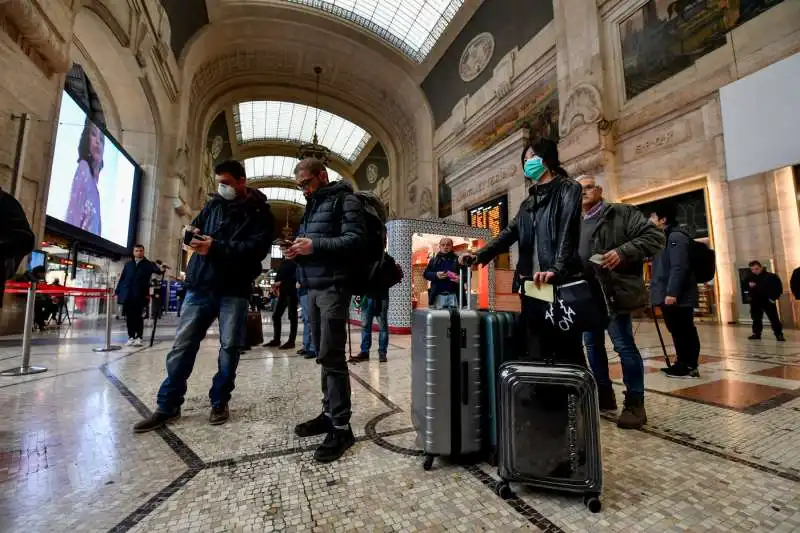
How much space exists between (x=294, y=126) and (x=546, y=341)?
93.9 ft

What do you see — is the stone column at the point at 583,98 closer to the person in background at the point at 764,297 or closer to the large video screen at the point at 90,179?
the person in background at the point at 764,297

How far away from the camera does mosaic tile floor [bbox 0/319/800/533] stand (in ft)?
3.51

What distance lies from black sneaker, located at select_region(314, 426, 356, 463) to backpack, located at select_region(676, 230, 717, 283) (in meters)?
3.48

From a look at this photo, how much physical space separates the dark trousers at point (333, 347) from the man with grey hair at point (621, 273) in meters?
1.27

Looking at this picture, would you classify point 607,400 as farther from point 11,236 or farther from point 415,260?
point 415,260

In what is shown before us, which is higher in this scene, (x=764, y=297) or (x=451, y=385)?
(x=764, y=297)

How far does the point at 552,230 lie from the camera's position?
1.51 metres

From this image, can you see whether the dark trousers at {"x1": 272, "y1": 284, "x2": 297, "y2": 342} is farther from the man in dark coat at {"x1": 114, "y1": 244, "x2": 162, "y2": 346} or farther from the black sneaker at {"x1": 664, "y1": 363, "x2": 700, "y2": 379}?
the black sneaker at {"x1": 664, "y1": 363, "x2": 700, "y2": 379}

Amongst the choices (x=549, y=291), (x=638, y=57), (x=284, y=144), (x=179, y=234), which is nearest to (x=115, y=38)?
(x=179, y=234)

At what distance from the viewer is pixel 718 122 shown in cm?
728

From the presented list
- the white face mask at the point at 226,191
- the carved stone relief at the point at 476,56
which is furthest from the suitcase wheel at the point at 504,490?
the carved stone relief at the point at 476,56

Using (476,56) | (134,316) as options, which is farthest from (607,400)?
(476,56)

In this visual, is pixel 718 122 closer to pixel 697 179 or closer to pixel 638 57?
pixel 697 179

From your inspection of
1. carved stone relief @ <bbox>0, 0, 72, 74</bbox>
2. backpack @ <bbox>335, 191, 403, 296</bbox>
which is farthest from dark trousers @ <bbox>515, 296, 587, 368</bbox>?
Result: carved stone relief @ <bbox>0, 0, 72, 74</bbox>
